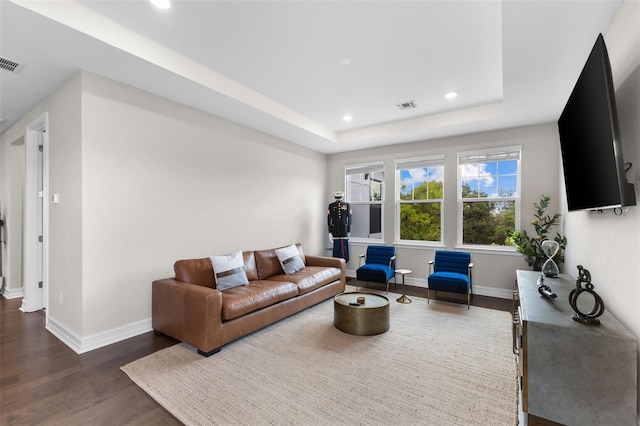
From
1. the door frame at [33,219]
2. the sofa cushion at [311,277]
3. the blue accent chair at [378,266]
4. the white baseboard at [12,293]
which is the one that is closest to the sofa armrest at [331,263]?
the sofa cushion at [311,277]

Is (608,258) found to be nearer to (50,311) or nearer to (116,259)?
(116,259)

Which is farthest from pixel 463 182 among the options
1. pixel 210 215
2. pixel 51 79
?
pixel 51 79

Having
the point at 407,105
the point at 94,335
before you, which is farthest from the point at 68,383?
the point at 407,105

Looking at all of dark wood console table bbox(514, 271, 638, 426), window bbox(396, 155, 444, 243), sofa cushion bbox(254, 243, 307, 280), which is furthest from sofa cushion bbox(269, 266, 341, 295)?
dark wood console table bbox(514, 271, 638, 426)

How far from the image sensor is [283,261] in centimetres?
459

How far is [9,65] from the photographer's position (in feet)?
9.39

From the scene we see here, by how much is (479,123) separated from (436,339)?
3.29 meters

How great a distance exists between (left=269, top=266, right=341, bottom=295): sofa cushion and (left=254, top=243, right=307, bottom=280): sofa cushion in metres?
0.10

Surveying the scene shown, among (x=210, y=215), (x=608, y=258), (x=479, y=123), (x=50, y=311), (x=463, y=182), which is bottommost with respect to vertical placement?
(x=50, y=311)

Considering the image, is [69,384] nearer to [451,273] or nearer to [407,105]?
[451,273]

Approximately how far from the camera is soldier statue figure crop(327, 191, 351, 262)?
598 cm

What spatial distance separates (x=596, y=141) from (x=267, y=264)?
3.88 meters

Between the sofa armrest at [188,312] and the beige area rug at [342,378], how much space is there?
6.8 inches

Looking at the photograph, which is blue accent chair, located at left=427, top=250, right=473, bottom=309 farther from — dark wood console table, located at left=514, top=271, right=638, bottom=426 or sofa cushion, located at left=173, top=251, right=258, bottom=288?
sofa cushion, located at left=173, top=251, right=258, bottom=288
